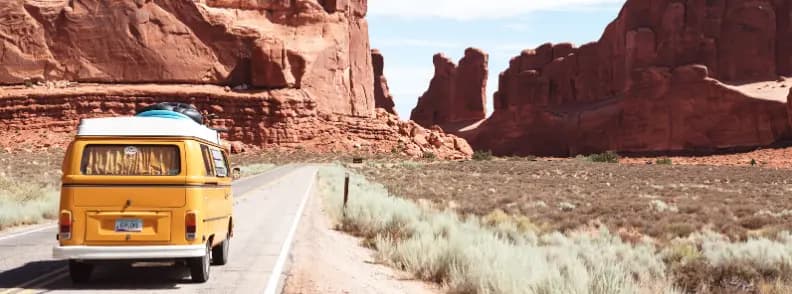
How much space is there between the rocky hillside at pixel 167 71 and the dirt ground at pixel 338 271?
230 ft

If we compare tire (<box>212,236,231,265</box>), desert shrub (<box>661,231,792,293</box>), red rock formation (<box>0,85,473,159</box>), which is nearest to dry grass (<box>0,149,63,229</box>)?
tire (<box>212,236,231,265</box>)

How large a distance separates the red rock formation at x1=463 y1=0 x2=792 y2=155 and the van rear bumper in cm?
8724

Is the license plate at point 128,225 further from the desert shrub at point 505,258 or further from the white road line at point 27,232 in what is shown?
the white road line at point 27,232

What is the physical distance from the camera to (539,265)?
30.7 feet

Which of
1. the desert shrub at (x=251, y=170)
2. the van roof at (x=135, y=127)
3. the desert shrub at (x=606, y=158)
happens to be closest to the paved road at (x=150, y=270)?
A: the van roof at (x=135, y=127)

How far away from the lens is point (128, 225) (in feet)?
30.2

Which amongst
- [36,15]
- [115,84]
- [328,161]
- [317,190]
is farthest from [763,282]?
[36,15]

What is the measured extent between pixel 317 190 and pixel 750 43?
79204mm

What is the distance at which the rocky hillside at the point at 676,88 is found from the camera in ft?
293

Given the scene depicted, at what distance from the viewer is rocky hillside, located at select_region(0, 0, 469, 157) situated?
82812mm

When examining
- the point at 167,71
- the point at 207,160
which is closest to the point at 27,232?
the point at 207,160

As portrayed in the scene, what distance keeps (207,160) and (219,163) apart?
0.98m

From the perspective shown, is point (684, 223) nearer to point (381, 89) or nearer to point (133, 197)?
point (133, 197)

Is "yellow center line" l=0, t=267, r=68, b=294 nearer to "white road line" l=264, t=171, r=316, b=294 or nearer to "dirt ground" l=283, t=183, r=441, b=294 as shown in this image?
Result: "white road line" l=264, t=171, r=316, b=294
